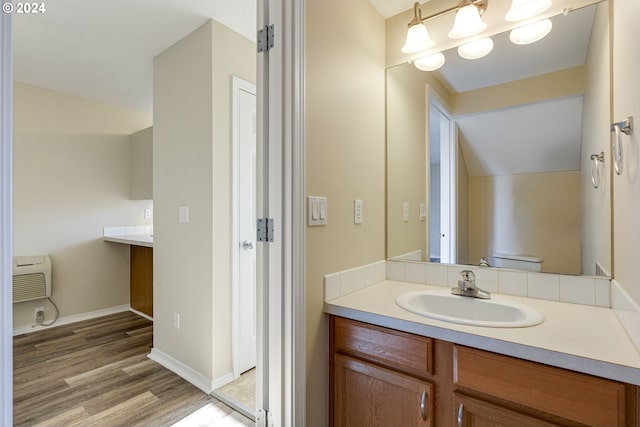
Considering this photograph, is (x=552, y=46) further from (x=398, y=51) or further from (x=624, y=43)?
(x=398, y=51)

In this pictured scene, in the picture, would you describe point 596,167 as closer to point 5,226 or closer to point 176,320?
point 5,226

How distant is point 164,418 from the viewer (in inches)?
66.7

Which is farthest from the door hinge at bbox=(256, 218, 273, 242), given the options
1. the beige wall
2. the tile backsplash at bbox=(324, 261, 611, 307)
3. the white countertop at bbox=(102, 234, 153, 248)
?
the white countertop at bbox=(102, 234, 153, 248)

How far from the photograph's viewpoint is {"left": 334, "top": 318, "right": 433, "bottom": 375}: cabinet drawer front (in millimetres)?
1022

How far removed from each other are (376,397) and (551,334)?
24.5 inches

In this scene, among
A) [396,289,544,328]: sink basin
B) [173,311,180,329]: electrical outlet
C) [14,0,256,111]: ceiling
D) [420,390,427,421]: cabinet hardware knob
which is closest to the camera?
[420,390,427,421]: cabinet hardware knob

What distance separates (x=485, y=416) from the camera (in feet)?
2.97

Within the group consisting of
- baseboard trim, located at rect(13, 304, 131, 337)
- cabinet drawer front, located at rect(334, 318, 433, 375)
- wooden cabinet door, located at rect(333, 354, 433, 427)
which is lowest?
baseboard trim, located at rect(13, 304, 131, 337)

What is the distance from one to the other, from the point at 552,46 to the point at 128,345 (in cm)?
356

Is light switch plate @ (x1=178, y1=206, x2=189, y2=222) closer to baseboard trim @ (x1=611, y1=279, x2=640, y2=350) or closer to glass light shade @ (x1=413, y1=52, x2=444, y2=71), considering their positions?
glass light shade @ (x1=413, y1=52, x2=444, y2=71)

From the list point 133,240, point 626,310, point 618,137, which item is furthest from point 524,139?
point 133,240

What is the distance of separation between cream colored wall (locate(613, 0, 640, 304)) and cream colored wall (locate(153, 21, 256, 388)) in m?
1.93

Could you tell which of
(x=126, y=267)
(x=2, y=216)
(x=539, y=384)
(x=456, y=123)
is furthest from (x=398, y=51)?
(x=126, y=267)

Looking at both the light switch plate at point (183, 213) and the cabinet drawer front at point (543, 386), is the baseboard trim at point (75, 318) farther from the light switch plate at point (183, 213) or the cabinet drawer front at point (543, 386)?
the cabinet drawer front at point (543, 386)
